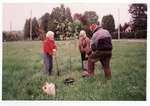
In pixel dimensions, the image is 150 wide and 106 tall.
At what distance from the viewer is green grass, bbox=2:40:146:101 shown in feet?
5.17

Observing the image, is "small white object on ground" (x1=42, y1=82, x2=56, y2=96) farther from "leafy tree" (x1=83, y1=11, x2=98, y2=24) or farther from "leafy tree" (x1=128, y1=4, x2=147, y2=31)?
"leafy tree" (x1=128, y1=4, x2=147, y2=31)

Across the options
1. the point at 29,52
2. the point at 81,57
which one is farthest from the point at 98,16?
the point at 29,52

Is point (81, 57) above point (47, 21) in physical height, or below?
below

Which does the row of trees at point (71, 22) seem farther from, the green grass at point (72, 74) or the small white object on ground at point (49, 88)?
the small white object on ground at point (49, 88)

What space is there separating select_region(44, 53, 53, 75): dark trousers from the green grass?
2 cm

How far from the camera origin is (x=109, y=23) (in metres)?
1.58

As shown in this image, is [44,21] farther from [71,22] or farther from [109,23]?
[109,23]

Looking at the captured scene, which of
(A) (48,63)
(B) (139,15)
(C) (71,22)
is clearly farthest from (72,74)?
(B) (139,15)

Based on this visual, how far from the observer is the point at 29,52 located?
5.26 feet

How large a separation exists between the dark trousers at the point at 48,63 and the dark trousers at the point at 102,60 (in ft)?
0.50

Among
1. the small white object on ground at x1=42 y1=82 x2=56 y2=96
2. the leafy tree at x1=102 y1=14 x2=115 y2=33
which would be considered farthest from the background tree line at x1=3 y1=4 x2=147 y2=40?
the small white object on ground at x1=42 y1=82 x2=56 y2=96

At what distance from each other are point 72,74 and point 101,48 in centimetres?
16

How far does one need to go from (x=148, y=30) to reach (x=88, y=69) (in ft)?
0.94

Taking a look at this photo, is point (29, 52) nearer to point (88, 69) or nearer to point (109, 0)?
point (88, 69)
